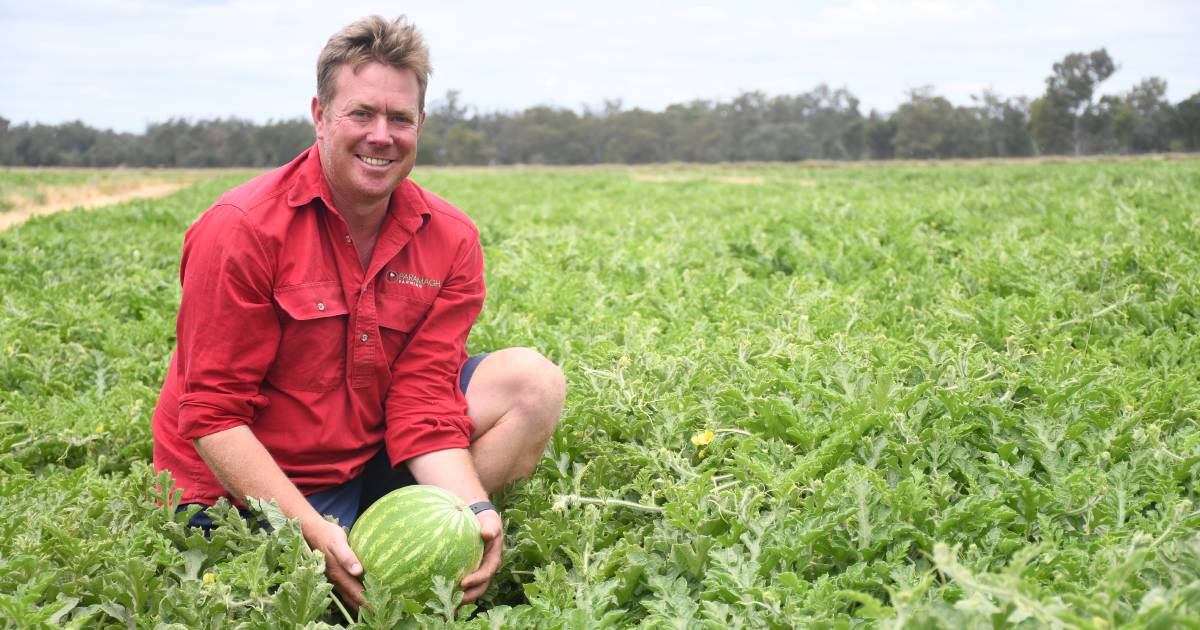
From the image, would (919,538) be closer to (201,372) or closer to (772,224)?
(201,372)

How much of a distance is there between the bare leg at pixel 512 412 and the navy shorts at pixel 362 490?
0.14 m

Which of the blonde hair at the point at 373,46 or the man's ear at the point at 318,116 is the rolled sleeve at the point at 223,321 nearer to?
the man's ear at the point at 318,116

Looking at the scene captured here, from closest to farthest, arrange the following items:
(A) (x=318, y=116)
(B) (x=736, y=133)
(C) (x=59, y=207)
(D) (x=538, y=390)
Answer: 1. (A) (x=318, y=116)
2. (D) (x=538, y=390)
3. (C) (x=59, y=207)
4. (B) (x=736, y=133)

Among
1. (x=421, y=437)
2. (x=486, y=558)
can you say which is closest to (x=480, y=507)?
(x=486, y=558)

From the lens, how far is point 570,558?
3363 millimetres

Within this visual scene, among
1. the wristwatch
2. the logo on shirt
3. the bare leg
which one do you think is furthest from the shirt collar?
the wristwatch

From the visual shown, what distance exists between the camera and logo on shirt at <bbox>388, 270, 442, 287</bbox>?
3.49m

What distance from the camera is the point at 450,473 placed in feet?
11.1

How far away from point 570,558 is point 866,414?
1232mm

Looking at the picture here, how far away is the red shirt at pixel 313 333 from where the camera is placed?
3.09 metres

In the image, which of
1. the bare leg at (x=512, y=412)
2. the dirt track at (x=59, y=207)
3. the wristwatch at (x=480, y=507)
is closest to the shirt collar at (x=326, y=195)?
the bare leg at (x=512, y=412)

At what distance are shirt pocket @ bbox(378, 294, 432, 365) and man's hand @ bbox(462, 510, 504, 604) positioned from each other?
723 millimetres

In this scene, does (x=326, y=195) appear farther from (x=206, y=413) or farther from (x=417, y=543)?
(x=417, y=543)

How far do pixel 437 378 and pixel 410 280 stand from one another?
372 millimetres
